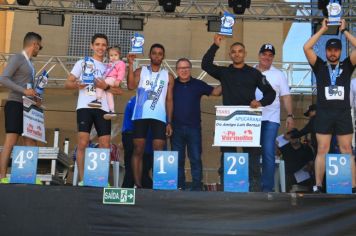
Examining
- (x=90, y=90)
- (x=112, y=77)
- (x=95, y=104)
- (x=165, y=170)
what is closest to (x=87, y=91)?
(x=90, y=90)

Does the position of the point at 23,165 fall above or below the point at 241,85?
below

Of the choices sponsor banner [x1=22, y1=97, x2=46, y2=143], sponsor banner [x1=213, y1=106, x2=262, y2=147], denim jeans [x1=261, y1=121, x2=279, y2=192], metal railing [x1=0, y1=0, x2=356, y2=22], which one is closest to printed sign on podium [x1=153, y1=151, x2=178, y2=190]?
sponsor banner [x1=213, y1=106, x2=262, y2=147]

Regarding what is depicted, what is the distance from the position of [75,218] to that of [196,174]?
1368 mm

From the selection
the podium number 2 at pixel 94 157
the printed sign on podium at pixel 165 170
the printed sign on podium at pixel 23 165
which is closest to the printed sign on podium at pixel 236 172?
the printed sign on podium at pixel 165 170

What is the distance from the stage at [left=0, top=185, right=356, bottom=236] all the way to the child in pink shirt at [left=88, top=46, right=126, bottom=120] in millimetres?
881

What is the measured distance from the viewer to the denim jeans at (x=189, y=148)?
509 cm

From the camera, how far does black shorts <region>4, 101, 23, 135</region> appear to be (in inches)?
192

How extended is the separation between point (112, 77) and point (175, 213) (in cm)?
143

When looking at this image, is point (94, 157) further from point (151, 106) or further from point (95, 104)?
point (151, 106)

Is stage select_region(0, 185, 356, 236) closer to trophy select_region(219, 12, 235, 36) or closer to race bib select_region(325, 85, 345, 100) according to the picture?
race bib select_region(325, 85, 345, 100)

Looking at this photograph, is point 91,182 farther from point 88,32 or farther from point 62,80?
point 88,32

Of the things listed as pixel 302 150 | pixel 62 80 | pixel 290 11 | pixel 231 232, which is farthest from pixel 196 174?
pixel 62 80

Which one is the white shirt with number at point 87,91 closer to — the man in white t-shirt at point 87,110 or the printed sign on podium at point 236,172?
the man in white t-shirt at point 87,110

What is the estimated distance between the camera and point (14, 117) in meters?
4.88
